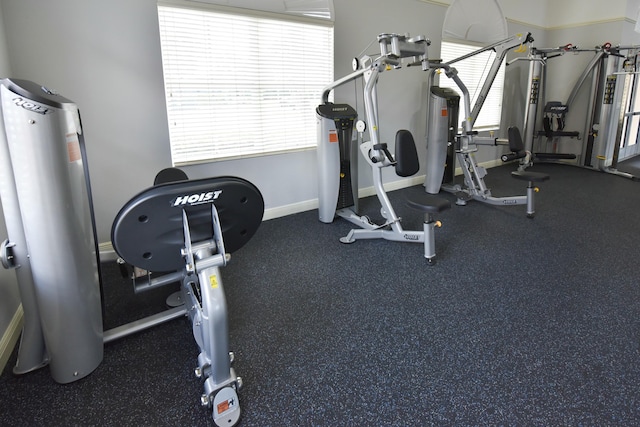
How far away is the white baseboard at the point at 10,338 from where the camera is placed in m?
1.77

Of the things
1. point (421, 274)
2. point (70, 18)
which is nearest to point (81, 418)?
point (421, 274)

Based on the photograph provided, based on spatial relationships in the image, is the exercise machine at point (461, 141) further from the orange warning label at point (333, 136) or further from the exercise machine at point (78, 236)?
the exercise machine at point (78, 236)

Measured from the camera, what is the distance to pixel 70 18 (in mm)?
2600

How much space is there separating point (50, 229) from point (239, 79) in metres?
2.38

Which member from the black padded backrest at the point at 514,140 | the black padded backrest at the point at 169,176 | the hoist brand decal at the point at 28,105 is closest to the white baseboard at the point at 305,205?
A: the black padded backrest at the point at 169,176

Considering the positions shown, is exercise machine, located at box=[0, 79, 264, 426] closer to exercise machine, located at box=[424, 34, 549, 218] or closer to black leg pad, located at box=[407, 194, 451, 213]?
black leg pad, located at box=[407, 194, 451, 213]

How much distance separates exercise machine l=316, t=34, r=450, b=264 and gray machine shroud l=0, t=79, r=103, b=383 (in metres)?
2.10

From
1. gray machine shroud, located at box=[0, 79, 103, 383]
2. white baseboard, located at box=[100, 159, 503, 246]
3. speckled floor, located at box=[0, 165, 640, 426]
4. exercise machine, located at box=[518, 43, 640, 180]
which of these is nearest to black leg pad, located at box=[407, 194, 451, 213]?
speckled floor, located at box=[0, 165, 640, 426]

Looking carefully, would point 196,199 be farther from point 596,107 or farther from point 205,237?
point 596,107

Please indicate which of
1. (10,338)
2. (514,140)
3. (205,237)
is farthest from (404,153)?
(10,338)

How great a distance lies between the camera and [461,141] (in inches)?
168

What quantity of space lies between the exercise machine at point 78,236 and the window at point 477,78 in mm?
4776

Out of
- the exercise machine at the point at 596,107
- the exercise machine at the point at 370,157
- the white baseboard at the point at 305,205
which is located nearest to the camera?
the exercise machine at the point at 370,157

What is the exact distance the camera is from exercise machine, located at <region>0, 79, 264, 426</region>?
1.28 metres
